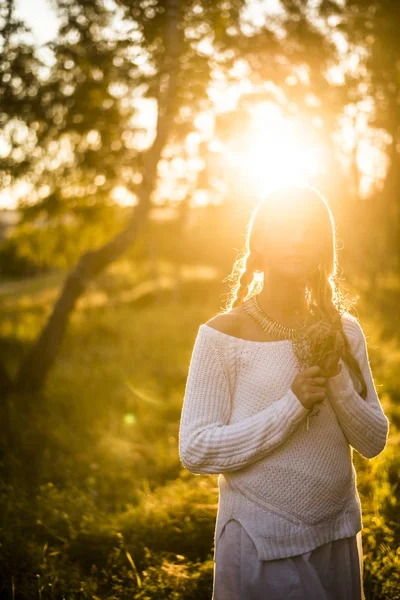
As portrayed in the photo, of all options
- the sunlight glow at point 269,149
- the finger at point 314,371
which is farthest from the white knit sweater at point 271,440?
the sunlight glow at point 269,149

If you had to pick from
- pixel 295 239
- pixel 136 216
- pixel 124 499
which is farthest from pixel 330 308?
pixel 136 216

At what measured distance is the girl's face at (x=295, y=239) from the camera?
230 cm

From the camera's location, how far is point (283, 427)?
214 centimetres

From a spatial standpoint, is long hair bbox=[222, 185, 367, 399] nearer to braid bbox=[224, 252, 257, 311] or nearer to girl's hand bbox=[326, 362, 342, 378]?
braid bbox=[224, 252, 257, 311]

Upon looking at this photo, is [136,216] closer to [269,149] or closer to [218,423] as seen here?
[269,149]

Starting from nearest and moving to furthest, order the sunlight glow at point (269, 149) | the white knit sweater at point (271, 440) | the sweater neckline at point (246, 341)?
the white knit sweater at point (271, 440)
the sweater neckline at point (246, 341)
the sunlight glow at point (269, 149)

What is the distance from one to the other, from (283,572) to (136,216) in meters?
7.56

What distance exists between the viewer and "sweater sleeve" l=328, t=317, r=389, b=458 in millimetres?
2205

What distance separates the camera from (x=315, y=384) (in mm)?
2107

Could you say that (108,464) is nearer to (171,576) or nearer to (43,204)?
(171,576)

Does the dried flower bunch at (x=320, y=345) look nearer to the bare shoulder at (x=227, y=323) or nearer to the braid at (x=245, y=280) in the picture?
the bare shoulder at (x=227, y=323)

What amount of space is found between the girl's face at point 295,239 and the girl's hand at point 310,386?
404 mm

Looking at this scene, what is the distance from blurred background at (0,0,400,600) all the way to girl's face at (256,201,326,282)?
81 centimetres

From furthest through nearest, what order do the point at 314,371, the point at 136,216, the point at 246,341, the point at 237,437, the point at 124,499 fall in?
the point at 136,216 < the point at 124,499 < the point at 246,341 < the point at 237,437 < the point at 314,371
